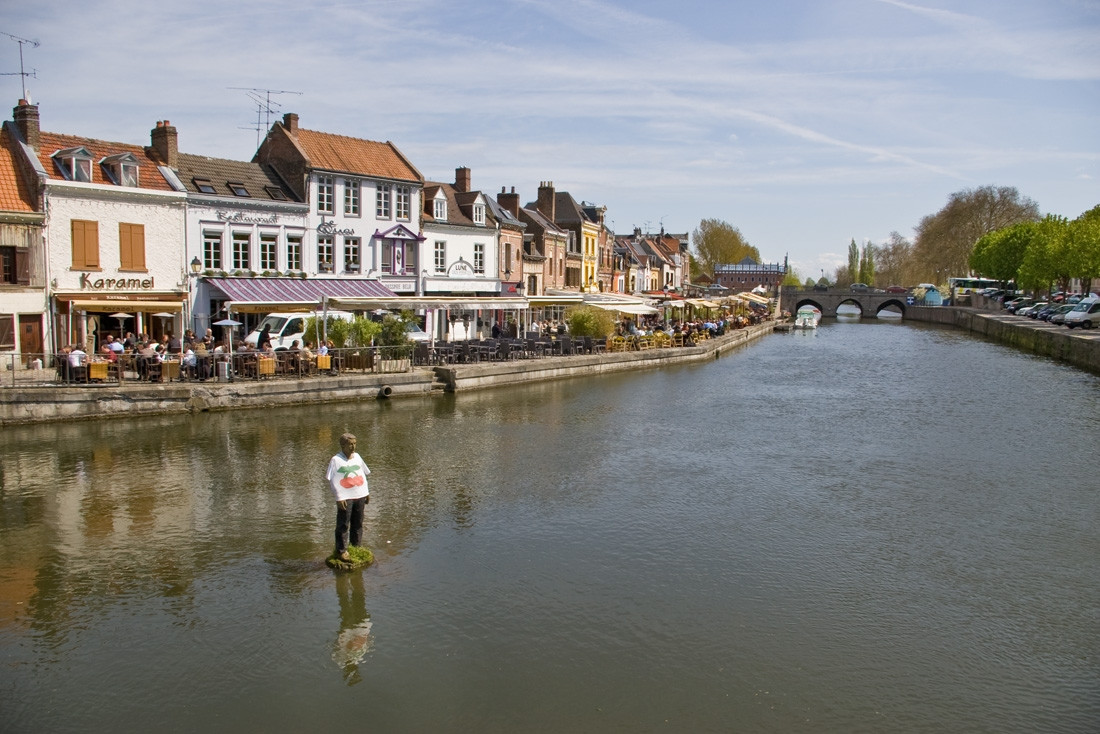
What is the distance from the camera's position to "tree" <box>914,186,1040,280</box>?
10300 cm

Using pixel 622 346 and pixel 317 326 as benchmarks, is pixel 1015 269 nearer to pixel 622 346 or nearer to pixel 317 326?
pixel 622 346

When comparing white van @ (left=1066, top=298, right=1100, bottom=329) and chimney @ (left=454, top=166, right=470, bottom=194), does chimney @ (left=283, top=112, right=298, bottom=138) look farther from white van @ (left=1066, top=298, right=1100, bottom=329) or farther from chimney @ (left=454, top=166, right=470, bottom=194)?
white van @ (left=1066, top=298, right=1100, bottom=329)

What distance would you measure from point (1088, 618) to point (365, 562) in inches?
372

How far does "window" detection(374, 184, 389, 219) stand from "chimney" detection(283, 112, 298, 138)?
4159 mm

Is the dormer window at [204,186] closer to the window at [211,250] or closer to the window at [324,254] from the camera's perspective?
the window at [211,250]

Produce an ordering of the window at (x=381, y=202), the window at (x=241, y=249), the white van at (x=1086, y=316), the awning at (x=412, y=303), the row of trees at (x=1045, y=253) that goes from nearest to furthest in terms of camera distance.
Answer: the awning at (x=412, y=303), the window at (x=241, y=249), the window at (x=381, y=202), the white van at (x=1086, y=316), the row of trees at (x=1045, y=253)

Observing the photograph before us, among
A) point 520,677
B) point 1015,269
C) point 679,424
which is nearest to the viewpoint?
point 520,677

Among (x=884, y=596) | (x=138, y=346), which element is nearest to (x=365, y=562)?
(x=884, y=596)

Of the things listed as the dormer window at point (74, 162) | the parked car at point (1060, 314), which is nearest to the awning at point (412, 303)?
the dormer window at point (74, 162)

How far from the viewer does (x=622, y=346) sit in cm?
4097

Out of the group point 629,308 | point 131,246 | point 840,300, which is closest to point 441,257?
point 629,308

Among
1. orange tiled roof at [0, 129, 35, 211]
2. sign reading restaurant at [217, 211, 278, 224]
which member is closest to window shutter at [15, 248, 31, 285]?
orange tiled roof at [0, 129, 35, 211]

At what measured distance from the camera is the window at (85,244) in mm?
26797

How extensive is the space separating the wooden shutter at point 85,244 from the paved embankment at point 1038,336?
132ft
